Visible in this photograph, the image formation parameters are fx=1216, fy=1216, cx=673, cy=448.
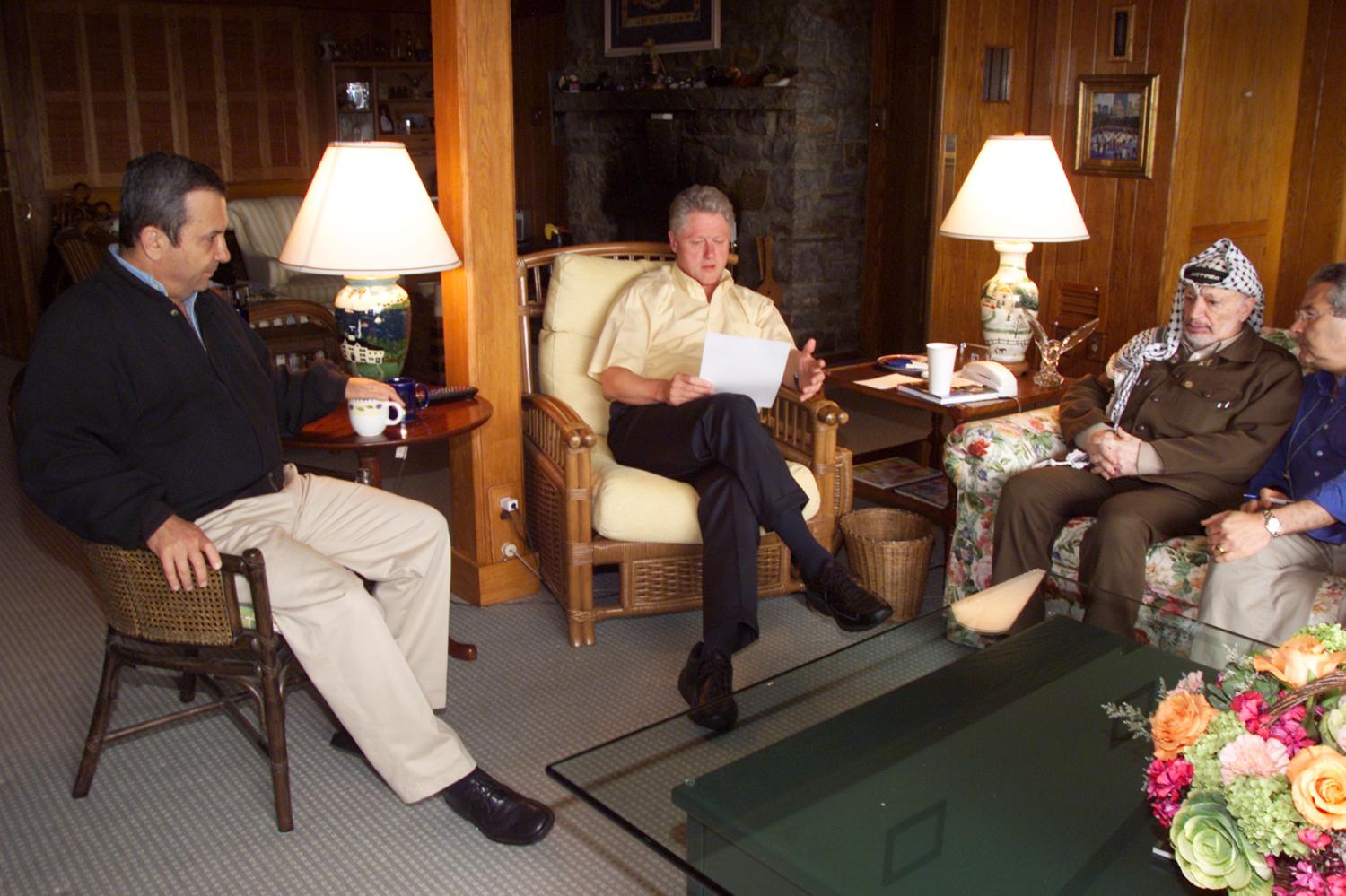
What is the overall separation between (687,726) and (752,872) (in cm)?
34

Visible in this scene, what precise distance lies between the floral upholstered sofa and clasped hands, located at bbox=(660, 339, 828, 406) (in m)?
0.38

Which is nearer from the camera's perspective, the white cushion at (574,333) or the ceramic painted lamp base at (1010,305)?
the white cushion at (574,333)

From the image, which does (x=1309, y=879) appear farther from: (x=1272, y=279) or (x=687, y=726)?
(x=1272, y=279)

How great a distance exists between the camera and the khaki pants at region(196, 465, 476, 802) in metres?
2.21

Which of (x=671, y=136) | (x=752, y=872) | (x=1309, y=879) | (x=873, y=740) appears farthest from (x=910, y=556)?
(x=671, y=136)

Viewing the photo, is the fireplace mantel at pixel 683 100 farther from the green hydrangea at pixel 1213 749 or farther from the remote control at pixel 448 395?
the green hydrangea at pixel 1213 749

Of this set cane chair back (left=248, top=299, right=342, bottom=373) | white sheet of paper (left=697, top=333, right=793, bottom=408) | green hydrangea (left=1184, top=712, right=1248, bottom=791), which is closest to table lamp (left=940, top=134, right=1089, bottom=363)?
white sheet of paper (left=697, top=333, right=793, bottom=408)

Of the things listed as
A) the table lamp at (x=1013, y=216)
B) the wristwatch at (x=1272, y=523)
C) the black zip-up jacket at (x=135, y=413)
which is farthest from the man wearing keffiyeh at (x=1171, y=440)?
the black zip-up jacket at (x=135, y=413)

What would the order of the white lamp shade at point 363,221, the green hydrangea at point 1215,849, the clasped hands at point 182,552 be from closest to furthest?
the green hydrangea at point 1215,849, the clasped hands at point 182,552, the white lamp shade at point 363,221

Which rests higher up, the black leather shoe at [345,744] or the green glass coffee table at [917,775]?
the green glass coffee table at [917,775]

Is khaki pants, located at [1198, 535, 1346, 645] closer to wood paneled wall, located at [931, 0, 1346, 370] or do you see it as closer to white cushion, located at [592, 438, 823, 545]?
white cushion, located at [592, 438, 823, 545]

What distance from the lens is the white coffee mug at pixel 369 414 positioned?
106 inches

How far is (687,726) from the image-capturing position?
6.38 feet

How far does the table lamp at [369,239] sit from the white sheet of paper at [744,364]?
2.21ft
